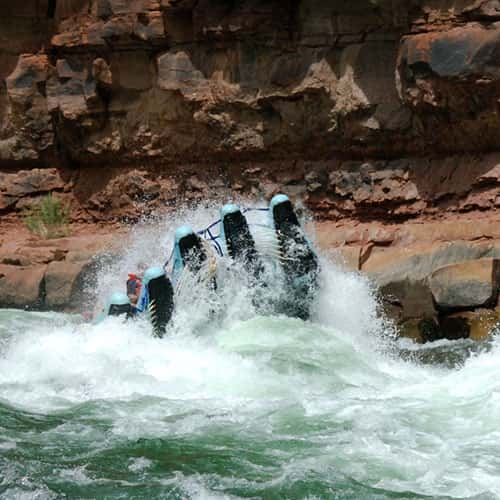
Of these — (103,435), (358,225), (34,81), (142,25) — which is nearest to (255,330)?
(103,435)

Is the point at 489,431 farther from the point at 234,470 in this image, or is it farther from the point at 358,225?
the point at 358,225

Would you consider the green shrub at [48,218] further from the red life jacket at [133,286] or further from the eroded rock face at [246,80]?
the red life jacket at [133,286]

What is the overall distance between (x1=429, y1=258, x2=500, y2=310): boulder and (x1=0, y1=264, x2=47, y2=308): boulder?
476 centimetres

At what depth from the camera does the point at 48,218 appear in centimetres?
1497

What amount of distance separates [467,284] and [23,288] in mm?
5291

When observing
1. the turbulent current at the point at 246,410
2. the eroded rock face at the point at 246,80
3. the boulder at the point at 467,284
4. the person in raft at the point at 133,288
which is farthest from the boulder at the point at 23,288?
the boulder at the point at 467,284

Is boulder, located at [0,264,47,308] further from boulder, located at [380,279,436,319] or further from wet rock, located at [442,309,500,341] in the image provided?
wet rock, located at [442,309,500,341]

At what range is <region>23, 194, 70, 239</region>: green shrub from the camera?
Answer: 1484cm

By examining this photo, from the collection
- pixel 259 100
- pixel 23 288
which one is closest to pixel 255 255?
pixel 23 288

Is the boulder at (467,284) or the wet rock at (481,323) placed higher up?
the boulder at (467,284)

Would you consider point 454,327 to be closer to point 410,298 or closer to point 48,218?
point 410,298

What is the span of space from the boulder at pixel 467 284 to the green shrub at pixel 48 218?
249 inches

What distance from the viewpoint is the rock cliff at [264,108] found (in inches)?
499

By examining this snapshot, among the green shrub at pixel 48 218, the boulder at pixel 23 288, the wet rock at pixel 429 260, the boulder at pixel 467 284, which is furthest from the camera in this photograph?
the green shrub at pixel 48 218
